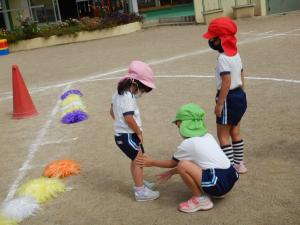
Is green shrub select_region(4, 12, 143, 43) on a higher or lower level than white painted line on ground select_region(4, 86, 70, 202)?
higher

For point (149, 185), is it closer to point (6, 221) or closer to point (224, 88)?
point (224, 88)

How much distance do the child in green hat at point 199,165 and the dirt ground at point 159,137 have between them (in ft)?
0.43

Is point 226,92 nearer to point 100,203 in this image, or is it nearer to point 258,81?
point 100,203

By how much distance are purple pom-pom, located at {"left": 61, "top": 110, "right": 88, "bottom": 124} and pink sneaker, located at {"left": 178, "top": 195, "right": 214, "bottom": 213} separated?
3.42 m

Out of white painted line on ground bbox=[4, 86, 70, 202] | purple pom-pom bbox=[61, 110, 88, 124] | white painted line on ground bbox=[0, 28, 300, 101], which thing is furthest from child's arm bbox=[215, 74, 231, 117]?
white painted line on ground bbox=[0, 28, 300, 101]

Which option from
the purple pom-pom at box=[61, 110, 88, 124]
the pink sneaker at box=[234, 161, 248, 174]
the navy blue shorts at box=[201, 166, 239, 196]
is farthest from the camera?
the purple pom-pom at box=[61, 110, 88, 124]

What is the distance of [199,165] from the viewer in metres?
3.58

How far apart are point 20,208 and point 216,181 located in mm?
1767

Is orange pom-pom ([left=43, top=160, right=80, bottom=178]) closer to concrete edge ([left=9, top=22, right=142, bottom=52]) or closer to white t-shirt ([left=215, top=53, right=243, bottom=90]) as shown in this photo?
white t-shirt ([left=215, top=53, right=243, bottom=90])

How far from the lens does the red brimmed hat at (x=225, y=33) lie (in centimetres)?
377

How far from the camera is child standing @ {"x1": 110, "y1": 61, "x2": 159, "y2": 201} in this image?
3.71 meters

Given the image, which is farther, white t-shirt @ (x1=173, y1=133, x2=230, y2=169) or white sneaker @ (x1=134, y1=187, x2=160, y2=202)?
white sneaker @ (x1=134, y1=187, x2=160, y2=202)

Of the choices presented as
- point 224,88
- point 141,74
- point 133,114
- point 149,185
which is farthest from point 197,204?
point 141,74

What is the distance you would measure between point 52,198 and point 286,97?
12.5ft
